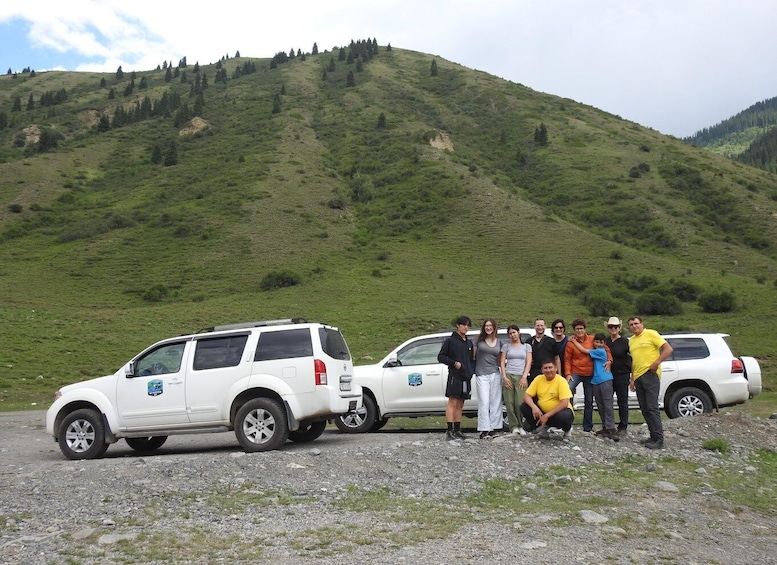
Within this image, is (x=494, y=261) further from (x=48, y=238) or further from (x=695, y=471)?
(x=695, y=471)

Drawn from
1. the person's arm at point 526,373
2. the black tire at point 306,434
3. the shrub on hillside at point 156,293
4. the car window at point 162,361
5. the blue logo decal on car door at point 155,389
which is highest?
the shrub on hillside at point 156,293

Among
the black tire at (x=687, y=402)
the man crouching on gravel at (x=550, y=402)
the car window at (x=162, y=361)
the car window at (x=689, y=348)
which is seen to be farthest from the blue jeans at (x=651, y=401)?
the car window at (x=162, y=361)

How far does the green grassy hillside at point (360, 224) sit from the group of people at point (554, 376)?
16942 mm

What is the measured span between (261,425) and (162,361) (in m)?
1.91

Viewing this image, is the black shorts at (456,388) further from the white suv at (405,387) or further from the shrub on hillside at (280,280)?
the shrub on hillside at (280,280)

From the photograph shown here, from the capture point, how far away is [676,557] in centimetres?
537

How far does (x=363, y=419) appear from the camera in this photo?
1290cm

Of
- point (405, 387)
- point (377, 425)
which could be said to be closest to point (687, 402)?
point (405, 387)

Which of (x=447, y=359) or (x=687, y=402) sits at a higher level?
(x=447, y=359)

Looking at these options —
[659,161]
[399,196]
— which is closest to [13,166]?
[399,196]

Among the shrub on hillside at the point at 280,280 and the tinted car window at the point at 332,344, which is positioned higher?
the shrub on hillside at the point at 280,280

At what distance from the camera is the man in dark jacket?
10.3 meters

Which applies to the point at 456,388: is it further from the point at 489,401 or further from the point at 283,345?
the point at 283,345

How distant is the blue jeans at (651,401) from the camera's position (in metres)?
9.77
